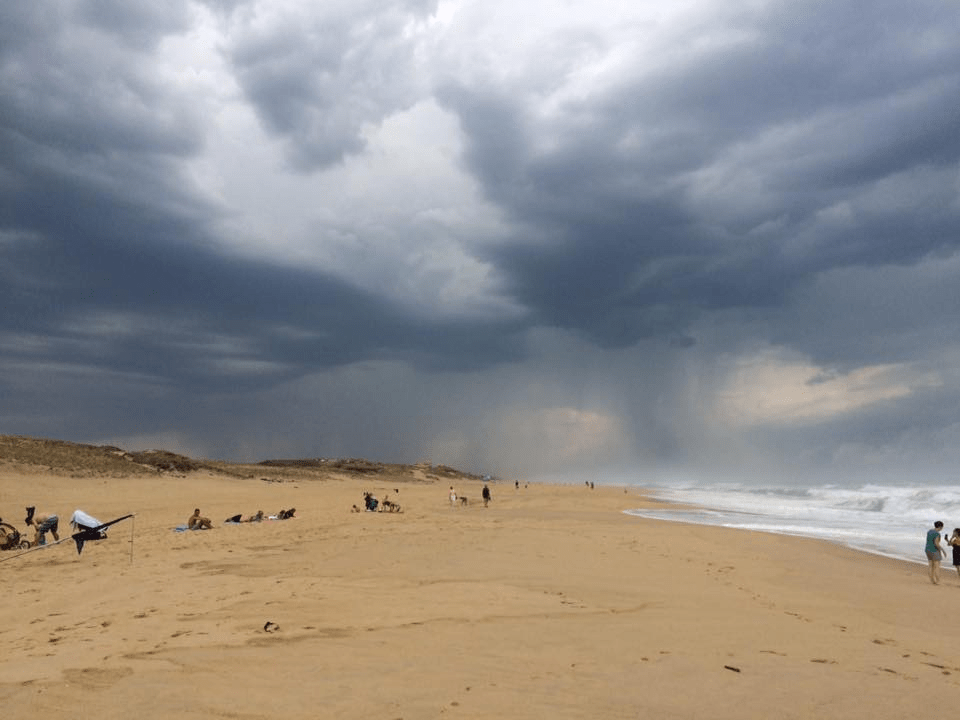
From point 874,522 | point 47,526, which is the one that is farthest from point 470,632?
point 874,522

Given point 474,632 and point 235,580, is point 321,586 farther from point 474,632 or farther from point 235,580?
point 474,632

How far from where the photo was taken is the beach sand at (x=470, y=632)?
598 cm

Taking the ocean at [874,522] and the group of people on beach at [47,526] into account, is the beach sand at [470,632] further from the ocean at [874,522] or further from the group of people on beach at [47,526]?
the ocean at [874,522]

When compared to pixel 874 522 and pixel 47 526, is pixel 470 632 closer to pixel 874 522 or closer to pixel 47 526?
pixel 47 526

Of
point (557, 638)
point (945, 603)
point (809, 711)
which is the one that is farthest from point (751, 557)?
point (809, 711)

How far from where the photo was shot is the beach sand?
5984mm

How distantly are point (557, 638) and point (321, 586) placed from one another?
5.21m

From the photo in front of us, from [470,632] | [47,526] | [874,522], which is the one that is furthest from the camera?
[874,522]

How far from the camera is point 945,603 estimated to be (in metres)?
12.6

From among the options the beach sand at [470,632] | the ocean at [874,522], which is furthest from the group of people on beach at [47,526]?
the ocean at [874,522]

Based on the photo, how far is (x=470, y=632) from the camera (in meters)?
8.41

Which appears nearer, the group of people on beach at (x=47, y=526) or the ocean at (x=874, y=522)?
the group of people on beach at (x=47, y=526)

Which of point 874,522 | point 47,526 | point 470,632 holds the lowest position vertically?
point 47,526

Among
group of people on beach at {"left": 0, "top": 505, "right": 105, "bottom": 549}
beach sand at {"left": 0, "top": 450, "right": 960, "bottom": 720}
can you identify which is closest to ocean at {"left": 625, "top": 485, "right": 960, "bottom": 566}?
beach sand at {"left": 0, "top": 450, "right": 960, "bottom": 720}
